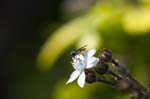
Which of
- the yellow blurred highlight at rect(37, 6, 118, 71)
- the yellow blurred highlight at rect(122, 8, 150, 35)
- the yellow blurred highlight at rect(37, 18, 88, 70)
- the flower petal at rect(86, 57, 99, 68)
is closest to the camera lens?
the flower petal at rect(86, 57, 99, 68)

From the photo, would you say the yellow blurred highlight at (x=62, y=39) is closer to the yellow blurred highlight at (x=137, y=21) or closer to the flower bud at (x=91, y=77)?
the yellow blurred highlight at (x=137, y=21)

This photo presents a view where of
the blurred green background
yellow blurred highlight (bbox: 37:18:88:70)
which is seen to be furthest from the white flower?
yellow blurred highlight (bbox: 37:18:88:70)

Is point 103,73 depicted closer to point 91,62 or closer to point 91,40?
point 91,62

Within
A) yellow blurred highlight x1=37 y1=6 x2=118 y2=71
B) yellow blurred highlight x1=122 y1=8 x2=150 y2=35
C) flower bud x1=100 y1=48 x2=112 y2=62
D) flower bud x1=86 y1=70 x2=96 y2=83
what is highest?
yellow blurred highlight x1=37 y1=6 x2=118 y2=71

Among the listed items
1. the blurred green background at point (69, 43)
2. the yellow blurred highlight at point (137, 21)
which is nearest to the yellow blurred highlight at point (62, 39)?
the blurred green background at point (69, 43)

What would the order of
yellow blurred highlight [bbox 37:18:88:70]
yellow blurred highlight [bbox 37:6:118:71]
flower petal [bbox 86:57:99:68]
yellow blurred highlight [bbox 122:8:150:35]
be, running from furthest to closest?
yellow blurred highlight [bbox 37:18:88:70] < yellow blurred highlight [bbox 37:6:118:71] < yellow blurred highlight [bbox 122:8:150:35] < flower petal [bbox 86:57:99:68]

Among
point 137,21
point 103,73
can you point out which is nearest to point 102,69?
point 103,73

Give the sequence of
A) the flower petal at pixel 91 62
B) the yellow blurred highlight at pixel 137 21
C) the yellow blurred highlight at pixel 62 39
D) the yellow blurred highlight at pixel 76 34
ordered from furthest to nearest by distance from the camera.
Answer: the yellow blurred highlight at pixel 62 39, the yellow blurred highlight at pixel 76 34, the yellow blurred highlight at pixel 137 21, the flower petal at pixel 91 62

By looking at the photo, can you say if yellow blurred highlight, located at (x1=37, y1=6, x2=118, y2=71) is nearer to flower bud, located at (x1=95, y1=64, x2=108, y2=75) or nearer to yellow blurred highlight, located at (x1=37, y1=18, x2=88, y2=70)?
yellow blurred highlight, located at (x1=37, y1=18, x2=88, y2=70)
